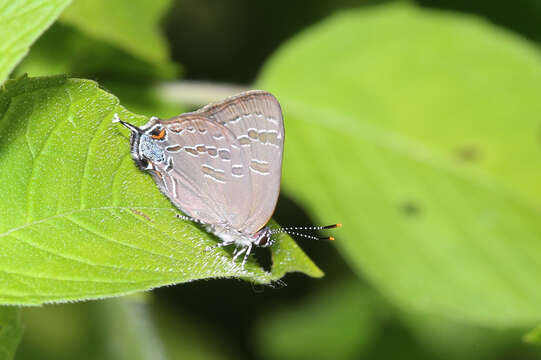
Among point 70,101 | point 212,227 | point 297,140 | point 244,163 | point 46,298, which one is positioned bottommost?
point 297,140

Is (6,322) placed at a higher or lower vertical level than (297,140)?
higher

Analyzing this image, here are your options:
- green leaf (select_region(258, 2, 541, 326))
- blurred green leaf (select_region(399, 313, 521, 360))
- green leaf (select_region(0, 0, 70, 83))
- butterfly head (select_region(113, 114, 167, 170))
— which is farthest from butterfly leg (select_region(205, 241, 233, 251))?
blurred green leaf (select_region(399, 313, 521, 360))

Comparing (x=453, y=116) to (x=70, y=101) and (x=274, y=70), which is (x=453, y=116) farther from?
(x=70, y=101)

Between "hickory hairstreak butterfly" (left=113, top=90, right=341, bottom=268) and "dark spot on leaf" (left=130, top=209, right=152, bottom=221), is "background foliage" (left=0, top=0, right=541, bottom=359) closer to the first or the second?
"dark spot on leaf" (left=130, top=209, right=152, bottom=221)

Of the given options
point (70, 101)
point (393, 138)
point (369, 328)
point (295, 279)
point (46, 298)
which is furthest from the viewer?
point (369, 328)

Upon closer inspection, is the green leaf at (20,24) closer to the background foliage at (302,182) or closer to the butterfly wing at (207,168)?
the background foliage at (302,182)

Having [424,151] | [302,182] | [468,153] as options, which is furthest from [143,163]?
[468,153]

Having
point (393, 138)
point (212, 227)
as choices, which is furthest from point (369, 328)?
point (212, 227)
